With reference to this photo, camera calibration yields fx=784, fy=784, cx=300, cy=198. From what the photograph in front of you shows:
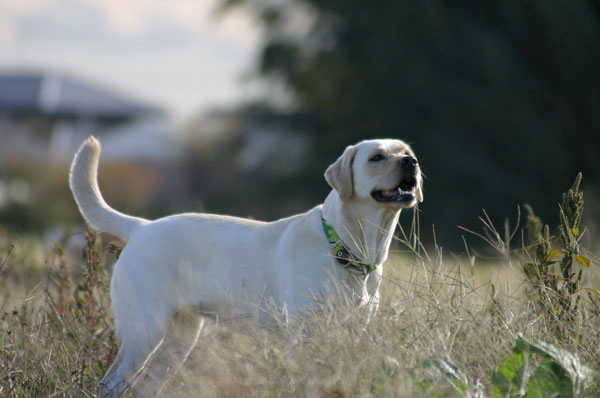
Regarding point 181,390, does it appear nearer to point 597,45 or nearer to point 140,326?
point 140,326

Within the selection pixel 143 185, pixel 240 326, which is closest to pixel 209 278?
pixel 240 326

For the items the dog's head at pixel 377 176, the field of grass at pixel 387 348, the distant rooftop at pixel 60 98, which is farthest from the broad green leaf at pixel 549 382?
the distant rooftop at pixel 60 98

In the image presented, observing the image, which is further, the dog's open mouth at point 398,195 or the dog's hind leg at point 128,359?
the dog's open mouth at point 398,195

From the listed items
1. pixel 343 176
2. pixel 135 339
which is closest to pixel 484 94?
pixel 343 176

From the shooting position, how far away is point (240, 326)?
155 inches

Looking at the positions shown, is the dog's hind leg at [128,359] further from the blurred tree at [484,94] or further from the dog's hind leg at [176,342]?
the blurred tree at [484,94]

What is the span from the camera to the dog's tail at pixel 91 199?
488cm

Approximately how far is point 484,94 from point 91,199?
13.9m

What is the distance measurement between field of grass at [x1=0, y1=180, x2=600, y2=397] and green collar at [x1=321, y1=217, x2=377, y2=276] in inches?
5.8

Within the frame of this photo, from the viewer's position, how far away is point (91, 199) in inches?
193

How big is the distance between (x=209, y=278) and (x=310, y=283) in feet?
2.27

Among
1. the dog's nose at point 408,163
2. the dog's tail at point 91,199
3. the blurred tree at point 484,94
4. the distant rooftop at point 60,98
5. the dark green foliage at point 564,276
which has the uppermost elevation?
the dog's nose at point 408,163

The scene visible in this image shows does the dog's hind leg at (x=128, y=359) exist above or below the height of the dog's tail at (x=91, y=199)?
below

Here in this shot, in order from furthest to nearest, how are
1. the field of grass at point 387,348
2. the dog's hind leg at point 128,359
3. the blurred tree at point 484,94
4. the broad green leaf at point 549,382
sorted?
1. the blurred tree at point 484,94
2. the dog's hind leg at point 128,359
3. the broad green leaf at point 549,382
4. the field of grass at point 387,348
